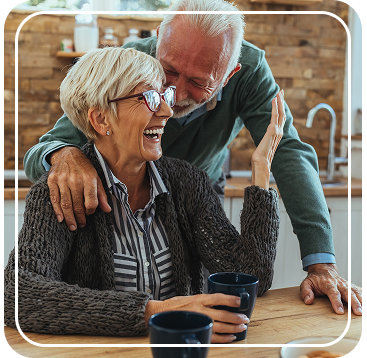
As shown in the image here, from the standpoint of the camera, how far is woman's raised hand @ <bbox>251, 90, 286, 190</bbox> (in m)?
0.85

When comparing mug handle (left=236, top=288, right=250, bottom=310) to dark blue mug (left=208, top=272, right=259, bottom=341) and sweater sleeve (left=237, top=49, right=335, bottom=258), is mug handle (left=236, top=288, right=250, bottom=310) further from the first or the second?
sweater sleeve (left=237, top=49, right=335, bottom=258)

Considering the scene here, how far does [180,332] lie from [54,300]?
28cm

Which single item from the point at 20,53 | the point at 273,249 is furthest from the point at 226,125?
the point at 20,53

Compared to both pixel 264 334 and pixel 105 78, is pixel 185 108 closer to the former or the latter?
pixel 105 78

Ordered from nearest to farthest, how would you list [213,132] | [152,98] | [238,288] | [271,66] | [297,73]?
[238,288] → [152,98] → [213,132] → [271,66] → [297,73]

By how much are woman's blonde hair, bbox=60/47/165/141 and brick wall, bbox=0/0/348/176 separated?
0.10 meters

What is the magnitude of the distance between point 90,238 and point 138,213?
0.42ft

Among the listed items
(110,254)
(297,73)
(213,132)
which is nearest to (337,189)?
(213,132)

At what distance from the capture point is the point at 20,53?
82cm

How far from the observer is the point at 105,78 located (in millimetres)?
857

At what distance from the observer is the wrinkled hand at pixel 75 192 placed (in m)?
0.85

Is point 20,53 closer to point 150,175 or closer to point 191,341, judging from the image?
point 150,175

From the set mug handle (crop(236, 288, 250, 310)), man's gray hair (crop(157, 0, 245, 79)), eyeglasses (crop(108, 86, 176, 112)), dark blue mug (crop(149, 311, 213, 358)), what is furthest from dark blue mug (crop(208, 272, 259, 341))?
man's gray hair (crop(157, 0, 245, 79))

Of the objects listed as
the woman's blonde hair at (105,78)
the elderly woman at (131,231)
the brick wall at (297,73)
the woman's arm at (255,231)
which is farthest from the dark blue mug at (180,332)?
the brick wall at (297,73)
